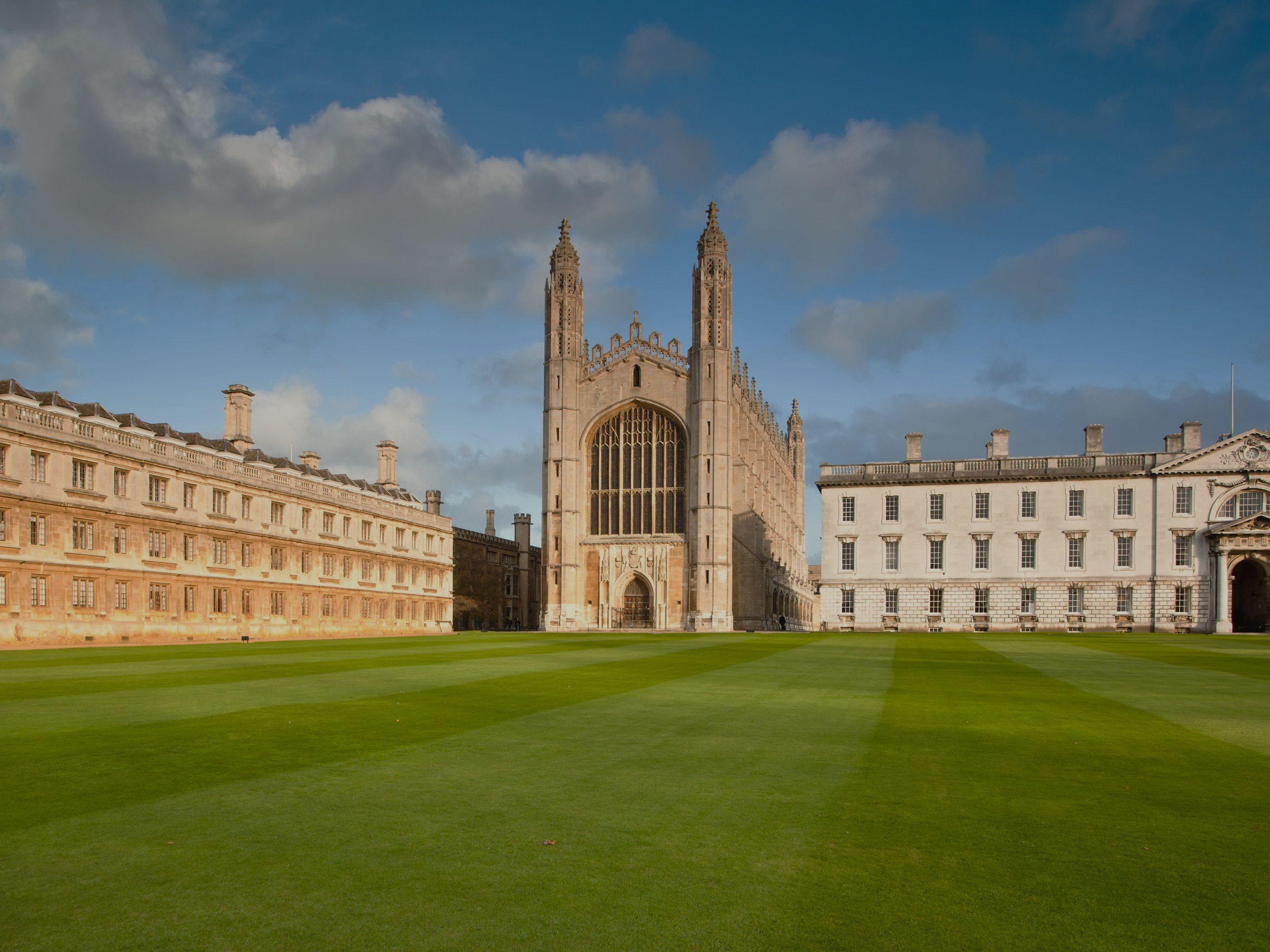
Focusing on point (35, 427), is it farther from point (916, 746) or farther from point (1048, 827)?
point (1048, 827)

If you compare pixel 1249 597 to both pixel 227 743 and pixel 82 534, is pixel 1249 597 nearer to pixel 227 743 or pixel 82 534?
pixel 82 534

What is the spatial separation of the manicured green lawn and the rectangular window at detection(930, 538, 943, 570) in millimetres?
47435

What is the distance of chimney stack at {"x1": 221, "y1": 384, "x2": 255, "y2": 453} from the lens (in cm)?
5688

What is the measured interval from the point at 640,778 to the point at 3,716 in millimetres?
8939

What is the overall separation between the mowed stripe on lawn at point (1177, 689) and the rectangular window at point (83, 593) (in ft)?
110

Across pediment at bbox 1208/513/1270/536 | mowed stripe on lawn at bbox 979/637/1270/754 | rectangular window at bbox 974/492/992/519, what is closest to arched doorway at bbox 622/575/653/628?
rectangular window at bbox 974/492/992/519

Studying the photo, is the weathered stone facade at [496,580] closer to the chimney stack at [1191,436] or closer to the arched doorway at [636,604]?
the arched doorway at [636,604]

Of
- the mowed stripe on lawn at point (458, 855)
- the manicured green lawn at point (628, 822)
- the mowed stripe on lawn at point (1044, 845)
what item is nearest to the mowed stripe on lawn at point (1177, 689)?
the manicured green lawn at point (628, 822)

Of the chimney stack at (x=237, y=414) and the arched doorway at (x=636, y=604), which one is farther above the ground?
the chimney stack at (x=237, y=414)

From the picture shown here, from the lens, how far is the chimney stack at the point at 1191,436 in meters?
59.7

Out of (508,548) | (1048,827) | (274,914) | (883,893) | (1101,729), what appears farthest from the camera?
(508,548)

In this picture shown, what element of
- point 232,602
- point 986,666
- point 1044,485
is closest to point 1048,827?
point 986,666

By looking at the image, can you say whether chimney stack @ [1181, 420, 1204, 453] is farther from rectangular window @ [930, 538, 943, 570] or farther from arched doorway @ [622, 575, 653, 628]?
arched doorway @ [622, 575, 653, 628]

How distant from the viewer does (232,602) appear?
150ft
